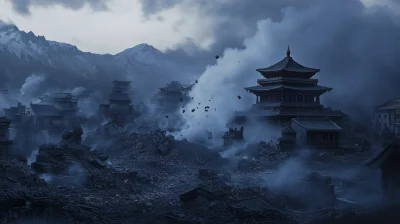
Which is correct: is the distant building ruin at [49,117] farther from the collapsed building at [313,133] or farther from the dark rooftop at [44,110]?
the collapsed building at [313,133]

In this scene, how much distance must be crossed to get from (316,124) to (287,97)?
8.15 metres

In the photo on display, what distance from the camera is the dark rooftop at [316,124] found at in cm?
3912

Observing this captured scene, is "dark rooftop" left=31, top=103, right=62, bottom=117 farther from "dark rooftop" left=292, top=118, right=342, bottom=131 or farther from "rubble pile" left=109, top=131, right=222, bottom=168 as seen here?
"dark rooftop" left=292, top=118, right=342, bottom=131

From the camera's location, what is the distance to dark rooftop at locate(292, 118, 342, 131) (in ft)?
128

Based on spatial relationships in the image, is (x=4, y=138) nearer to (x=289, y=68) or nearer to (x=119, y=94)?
(x=289, y=68)

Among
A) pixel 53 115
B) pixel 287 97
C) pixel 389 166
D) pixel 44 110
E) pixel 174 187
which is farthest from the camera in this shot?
pixel 44 110

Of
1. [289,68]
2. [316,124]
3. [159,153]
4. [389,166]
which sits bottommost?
[159,153]

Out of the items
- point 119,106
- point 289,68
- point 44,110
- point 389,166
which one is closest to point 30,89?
point 119,106

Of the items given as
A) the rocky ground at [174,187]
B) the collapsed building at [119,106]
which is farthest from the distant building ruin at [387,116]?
the collapsed building at [119,106]

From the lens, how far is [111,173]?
27312 millimetres

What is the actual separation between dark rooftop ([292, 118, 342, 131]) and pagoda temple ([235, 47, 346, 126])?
144 inches

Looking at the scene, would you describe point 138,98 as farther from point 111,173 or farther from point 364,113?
point 111,173

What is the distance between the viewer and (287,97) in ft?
157

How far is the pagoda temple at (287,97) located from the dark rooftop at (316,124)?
12.0ft
